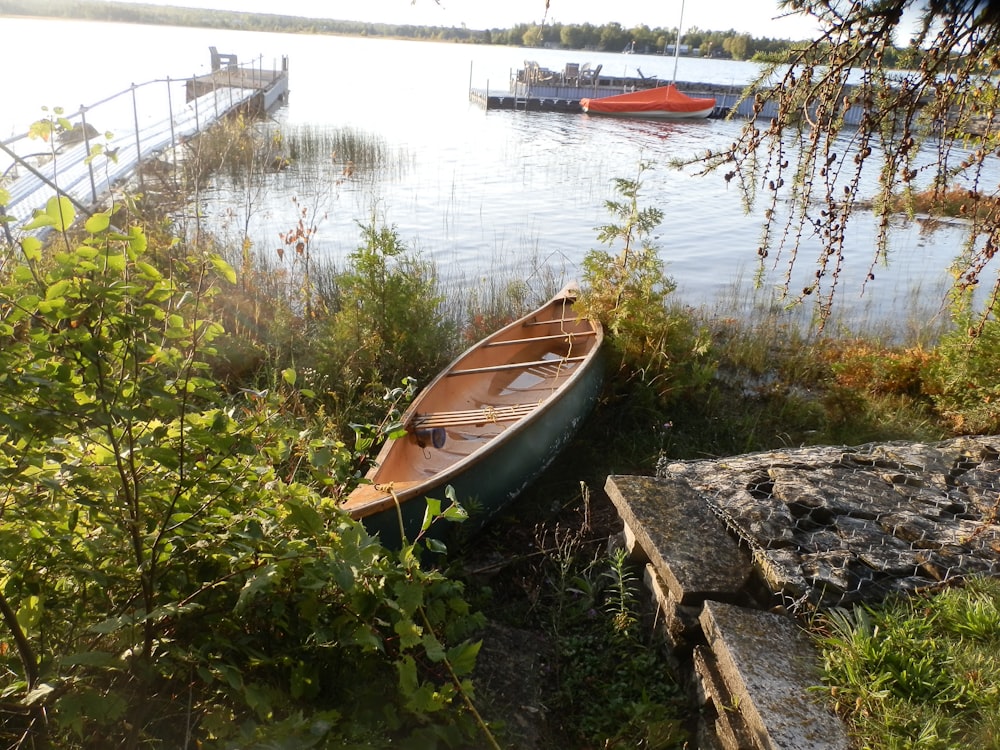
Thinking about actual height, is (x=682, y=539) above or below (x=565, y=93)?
below

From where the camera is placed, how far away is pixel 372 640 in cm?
171

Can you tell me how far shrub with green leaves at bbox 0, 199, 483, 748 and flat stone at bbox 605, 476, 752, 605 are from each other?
1.57 m

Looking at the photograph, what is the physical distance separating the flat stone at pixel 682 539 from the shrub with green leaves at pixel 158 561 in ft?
5.14

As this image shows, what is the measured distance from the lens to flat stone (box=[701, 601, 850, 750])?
2.45 metres

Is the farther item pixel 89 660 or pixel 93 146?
pixel 93 146

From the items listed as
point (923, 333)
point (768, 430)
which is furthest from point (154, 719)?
point (923, 333)

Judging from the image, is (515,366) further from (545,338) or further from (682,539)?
(682,539)

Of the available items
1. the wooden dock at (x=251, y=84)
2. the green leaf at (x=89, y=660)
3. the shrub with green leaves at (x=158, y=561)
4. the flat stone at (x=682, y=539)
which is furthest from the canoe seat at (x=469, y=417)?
the wooden dock at (x=251, y=84)

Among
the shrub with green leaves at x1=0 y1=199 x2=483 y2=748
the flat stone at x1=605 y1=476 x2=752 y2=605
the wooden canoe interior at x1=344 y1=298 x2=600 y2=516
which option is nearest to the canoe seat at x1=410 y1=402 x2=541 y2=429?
the wooden canoe interior at x1=344 y1=298 x2=600 y2=516

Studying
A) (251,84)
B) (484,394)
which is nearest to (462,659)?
(484,394)

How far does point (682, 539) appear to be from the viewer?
3.47 metres

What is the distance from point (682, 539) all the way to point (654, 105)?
1322 inches

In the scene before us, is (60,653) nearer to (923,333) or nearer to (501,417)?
(501,417)

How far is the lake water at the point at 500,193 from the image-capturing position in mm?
11820
